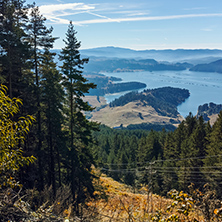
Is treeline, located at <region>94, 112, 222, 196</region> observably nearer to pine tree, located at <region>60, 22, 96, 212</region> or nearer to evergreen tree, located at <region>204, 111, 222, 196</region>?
evergreen tree, located at <region>204, 111, 222, 196</region>

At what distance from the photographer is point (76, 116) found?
19.2 meters

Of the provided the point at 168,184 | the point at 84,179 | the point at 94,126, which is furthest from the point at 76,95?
the point at 168,184

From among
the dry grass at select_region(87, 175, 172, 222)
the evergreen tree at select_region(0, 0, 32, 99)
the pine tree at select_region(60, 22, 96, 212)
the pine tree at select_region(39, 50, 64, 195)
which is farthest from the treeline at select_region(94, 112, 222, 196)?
the evergreen tree at select_region(0, 0, 32, 99)

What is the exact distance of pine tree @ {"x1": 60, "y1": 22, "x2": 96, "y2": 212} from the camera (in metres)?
18.0

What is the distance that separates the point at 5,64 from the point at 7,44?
1.65m

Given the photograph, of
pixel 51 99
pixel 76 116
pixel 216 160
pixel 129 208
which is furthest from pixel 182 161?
pixel 129 208

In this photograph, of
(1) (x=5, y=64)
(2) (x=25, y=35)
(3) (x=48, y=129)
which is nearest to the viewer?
(1) (x=5, y=64)

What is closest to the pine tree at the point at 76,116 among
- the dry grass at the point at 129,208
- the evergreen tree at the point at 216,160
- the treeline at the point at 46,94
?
the treeline at the point at 46,94

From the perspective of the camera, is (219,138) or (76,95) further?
(219,138)

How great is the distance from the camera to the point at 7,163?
15.4 feet

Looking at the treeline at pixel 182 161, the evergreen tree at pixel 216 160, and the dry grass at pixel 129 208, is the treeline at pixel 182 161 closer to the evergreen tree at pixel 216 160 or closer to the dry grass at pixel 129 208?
the evergreen tree at pixel 216 160

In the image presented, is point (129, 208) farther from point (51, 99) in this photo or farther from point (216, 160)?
point (216, 160)

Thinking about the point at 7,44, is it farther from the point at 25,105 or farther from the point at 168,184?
the point at 168,184

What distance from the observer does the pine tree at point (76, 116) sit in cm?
1805
